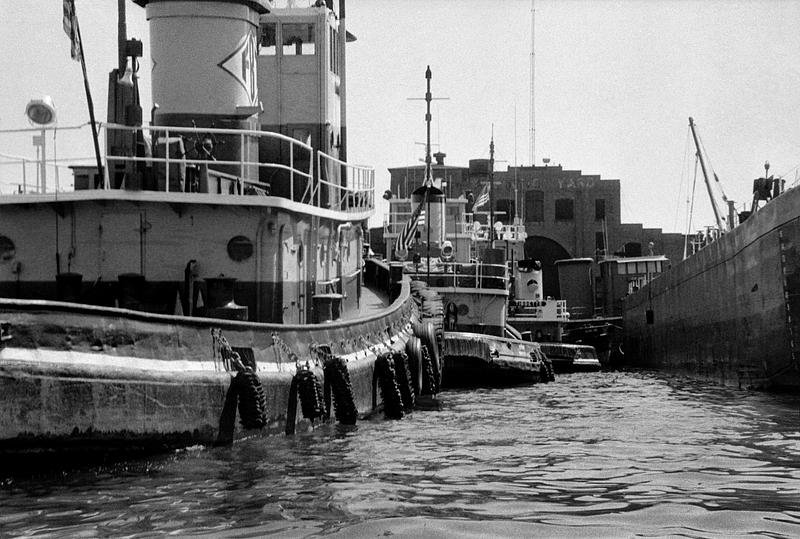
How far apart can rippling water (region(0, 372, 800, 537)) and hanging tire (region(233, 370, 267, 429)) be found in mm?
264

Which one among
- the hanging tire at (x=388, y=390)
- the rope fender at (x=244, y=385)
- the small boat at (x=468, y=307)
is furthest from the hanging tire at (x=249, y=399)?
the small boat at (x=468, y=307)

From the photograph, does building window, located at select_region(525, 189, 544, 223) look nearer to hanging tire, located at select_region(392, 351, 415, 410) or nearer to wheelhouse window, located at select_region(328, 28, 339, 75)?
wheelhouse window, located at select_region(328, 28, 339, 75)

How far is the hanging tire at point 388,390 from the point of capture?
1655 cm

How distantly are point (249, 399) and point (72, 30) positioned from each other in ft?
15.5

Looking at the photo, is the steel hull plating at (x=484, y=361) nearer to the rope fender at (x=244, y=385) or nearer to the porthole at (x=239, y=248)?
the porthole at (x=239, y=248)

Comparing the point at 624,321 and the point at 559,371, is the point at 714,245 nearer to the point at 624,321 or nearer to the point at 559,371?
the point at 559,371

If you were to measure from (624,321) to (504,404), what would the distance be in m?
30.3

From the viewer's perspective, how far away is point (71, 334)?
9.62 meters

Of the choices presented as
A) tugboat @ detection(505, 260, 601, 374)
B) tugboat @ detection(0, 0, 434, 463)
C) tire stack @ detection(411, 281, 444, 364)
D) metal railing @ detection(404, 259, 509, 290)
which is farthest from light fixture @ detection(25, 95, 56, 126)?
tugboat @ detection(505, 260, 601, 374)

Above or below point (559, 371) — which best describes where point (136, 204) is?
above

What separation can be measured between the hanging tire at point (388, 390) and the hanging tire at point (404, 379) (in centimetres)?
121

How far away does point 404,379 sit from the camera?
59.9 feet

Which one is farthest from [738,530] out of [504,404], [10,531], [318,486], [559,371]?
[559,371]

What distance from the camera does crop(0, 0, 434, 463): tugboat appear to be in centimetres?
967
